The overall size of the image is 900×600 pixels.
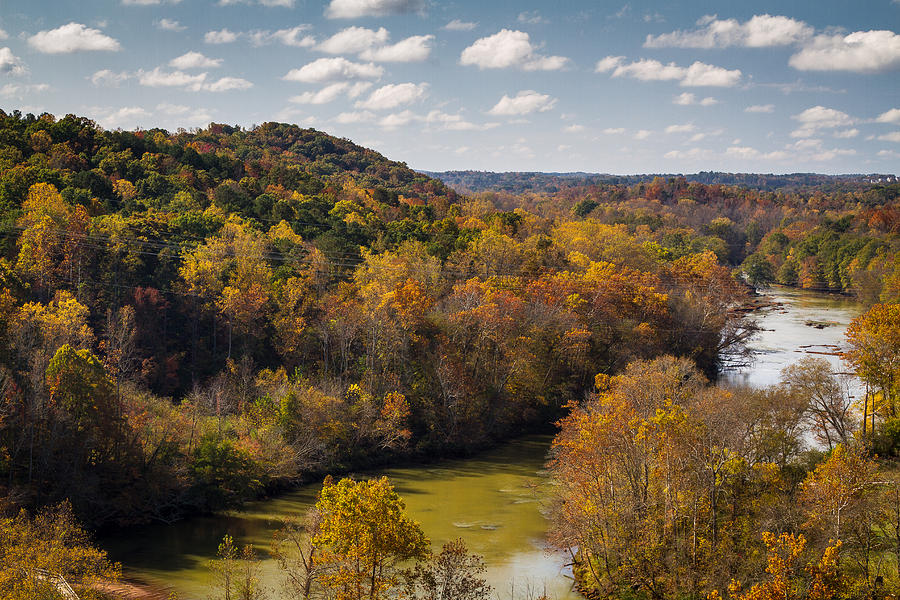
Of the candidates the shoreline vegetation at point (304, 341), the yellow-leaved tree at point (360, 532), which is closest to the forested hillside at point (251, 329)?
the shoreline vegetation at point (304, 341)

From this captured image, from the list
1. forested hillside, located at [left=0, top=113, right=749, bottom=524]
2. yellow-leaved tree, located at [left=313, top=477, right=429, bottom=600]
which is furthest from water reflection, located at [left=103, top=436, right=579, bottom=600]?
yellow-leaved tree, located at [left=313, top=477, right=429, bottom=600]

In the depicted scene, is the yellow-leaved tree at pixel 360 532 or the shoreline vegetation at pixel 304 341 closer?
the yellow-leaved tree at pixel 360 532

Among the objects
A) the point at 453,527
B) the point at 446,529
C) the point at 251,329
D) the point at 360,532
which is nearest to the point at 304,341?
the point at 251,329

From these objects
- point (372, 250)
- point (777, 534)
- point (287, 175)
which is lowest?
point (777, 534)

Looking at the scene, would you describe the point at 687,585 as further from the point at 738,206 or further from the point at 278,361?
the point at 738,206

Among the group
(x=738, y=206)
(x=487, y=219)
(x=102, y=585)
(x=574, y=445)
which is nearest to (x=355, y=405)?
(x=574, y=445)

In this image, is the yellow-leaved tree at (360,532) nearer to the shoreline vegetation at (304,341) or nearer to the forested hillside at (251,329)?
the shoreline vegetation at (304,341)
